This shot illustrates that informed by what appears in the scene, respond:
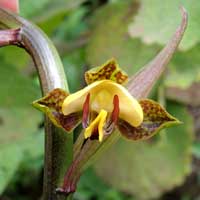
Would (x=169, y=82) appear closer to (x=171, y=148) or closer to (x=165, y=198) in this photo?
(x=171, y=148)

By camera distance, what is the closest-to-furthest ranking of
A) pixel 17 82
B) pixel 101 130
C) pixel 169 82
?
pixel 101 130, pixel 17 82, pixel 169 82

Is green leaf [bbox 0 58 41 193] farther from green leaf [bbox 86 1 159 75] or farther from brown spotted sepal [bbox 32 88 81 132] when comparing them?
brown spotted sepal [bbox 32 88 81 132]

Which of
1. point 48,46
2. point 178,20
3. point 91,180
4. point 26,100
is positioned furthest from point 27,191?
point 48,46

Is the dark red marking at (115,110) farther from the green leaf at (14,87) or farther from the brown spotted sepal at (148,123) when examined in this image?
the green leaf at (14,87)

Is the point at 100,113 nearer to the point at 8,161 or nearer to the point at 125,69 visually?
the point at 8,161

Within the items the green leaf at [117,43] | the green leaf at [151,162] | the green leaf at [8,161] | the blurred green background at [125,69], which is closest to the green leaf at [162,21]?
the blurred green background at [125,69]

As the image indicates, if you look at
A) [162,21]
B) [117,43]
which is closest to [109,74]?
[162,21]

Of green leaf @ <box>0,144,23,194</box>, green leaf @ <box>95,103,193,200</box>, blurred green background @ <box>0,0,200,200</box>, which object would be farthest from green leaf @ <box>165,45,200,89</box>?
green leaf @ <box>0,144,23,194</box>
